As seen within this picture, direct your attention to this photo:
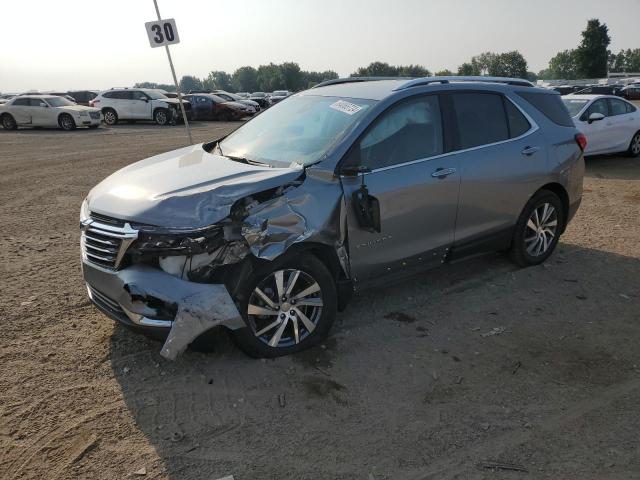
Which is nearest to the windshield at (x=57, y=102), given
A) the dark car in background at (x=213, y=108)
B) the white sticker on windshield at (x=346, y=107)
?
the dark car in background at (x=213, y=108)

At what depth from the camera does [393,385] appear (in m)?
3.49

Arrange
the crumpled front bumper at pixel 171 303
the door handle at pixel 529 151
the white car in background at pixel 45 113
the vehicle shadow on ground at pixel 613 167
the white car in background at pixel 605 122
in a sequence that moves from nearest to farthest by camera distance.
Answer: the crumpled front bumper at pixel 171 303, the door handle at pixel 529 151, the vehicle shadow on ground at pixel 613 167, the white car in background at pixel 605 122, the white car in background at pixel 45 113

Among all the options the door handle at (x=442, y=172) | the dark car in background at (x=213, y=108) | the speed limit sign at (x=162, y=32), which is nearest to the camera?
the door handle at (x=442, y=172)

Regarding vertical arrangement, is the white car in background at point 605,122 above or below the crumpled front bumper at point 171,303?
below

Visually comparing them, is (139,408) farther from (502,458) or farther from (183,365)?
(502,458)

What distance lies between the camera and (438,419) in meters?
3.14

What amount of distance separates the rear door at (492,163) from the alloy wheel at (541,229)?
310 mm

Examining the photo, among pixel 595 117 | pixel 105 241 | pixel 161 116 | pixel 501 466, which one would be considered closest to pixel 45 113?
→ pixel 161 116

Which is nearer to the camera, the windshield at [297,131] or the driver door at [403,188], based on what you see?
the driver door at [403,188]

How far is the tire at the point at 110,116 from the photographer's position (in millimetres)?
25859

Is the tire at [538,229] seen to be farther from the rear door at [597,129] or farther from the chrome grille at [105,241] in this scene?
the rear door at [597,129]

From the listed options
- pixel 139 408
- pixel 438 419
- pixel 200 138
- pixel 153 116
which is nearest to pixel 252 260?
pixel 139 408

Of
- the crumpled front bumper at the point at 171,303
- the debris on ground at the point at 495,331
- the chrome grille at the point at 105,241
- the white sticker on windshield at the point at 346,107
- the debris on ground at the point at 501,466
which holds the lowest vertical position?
the debris on ground at the point at 495,331

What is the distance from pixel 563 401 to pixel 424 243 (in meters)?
1.61
